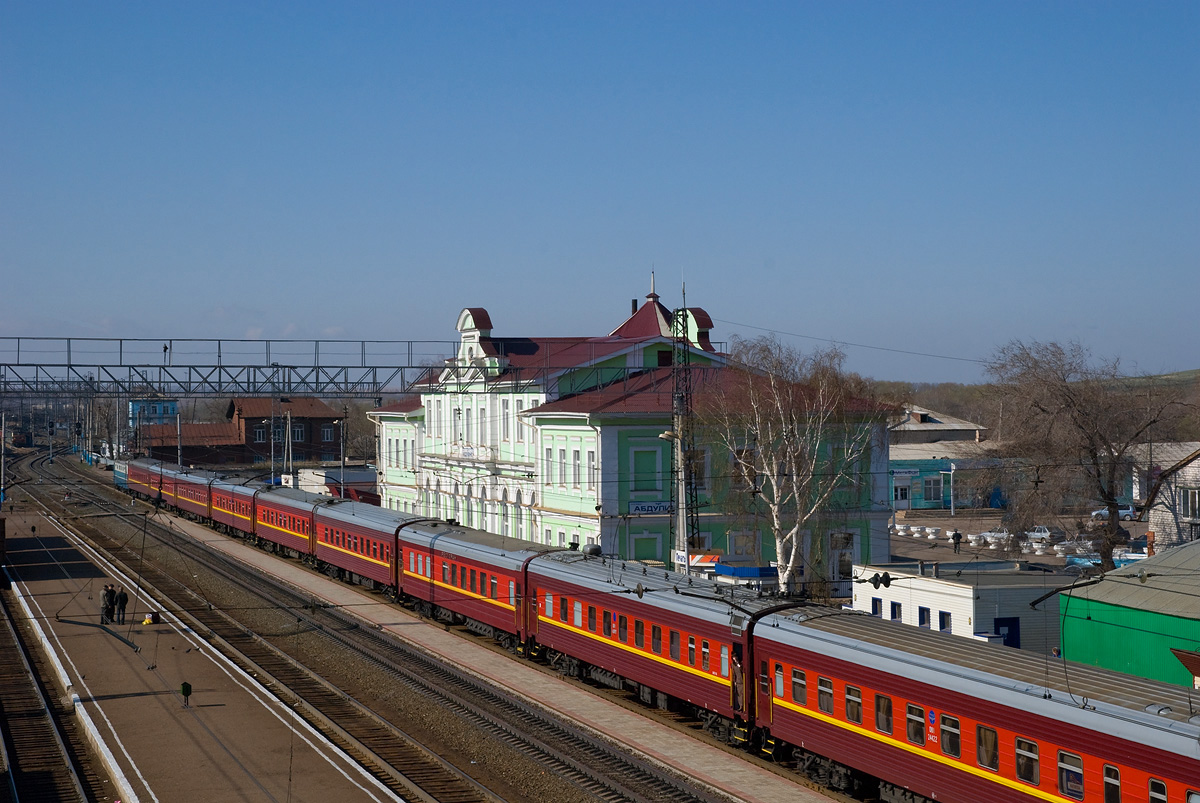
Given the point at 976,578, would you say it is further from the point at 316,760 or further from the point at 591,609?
the point at 316,760

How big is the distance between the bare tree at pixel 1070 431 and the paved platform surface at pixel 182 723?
24.7m

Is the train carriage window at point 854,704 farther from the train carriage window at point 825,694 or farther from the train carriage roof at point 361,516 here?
the train carriage roof at point 361,516

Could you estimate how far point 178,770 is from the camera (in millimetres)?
18500

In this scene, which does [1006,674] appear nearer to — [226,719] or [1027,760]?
[1027,760]

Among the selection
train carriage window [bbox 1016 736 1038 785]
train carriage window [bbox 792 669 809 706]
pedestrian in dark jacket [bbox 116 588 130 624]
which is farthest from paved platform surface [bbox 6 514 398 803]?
train carriage window [bbox 1016 736 1038 785]

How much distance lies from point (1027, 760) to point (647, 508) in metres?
28.6

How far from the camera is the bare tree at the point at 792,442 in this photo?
37.2 metres

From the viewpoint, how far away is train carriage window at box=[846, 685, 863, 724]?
1586 centimetres

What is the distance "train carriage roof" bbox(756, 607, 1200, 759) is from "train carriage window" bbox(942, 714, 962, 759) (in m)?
0.42

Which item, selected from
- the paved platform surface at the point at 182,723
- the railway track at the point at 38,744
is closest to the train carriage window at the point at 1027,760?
the paved platform surface at the point at 182,723

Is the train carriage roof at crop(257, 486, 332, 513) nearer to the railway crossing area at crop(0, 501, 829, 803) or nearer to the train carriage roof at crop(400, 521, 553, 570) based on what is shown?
the railway crossing area at crop(0, 501, 829, 803)

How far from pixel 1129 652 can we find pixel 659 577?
10.1 metres

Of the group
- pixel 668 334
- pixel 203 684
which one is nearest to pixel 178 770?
pixel 203 684

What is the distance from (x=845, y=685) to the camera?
1614cm
